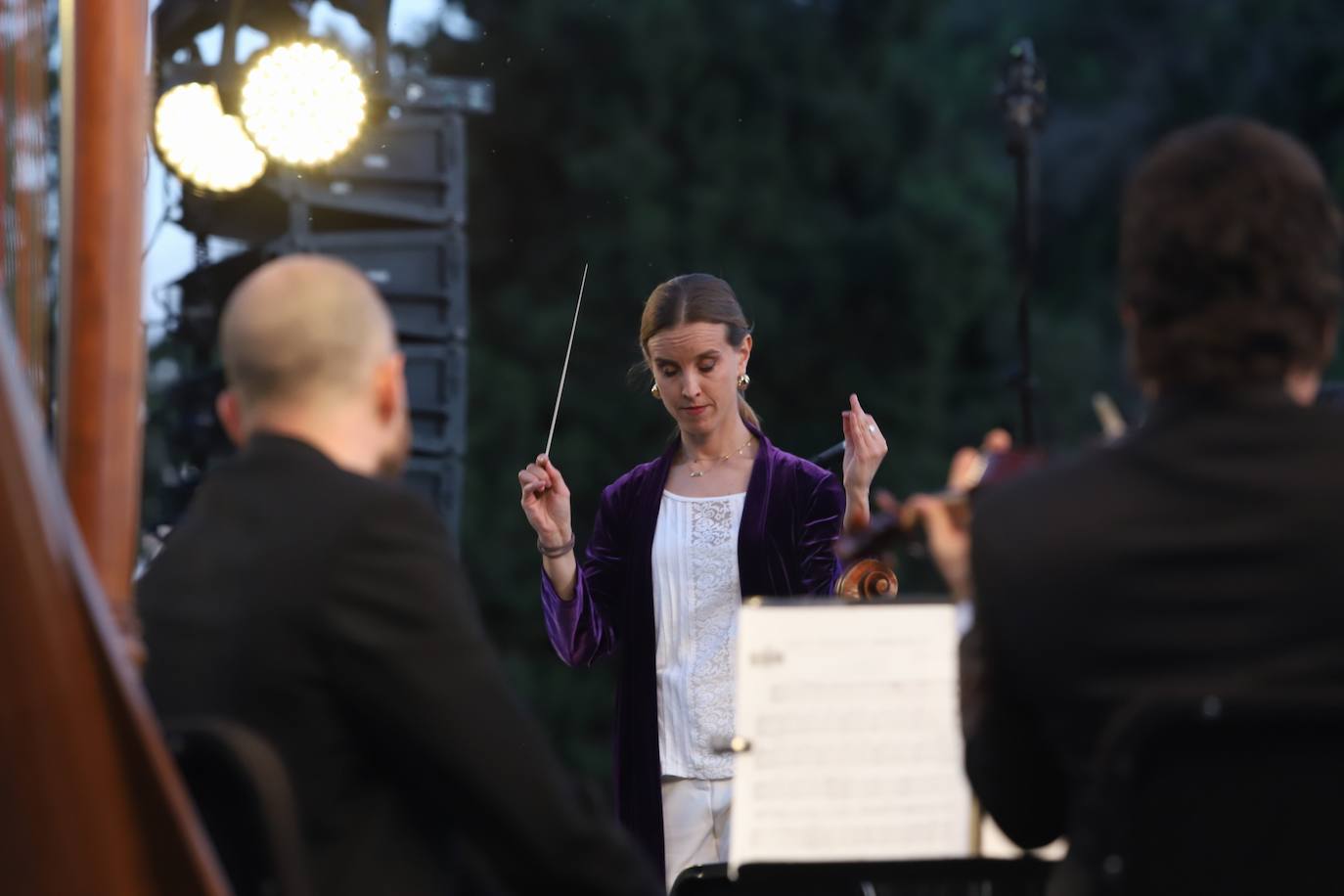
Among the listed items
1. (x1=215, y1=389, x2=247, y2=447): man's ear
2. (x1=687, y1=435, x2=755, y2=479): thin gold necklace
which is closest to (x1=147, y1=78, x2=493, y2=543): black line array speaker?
(x1=687, y1=435, x2=755, y2=479): thin gold necklace

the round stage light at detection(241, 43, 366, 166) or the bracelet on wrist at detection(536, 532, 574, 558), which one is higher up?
the round stage light at detection(241, 43, 366, 166)

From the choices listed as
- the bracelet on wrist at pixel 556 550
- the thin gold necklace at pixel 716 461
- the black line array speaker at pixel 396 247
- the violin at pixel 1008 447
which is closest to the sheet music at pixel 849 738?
the violin at pixel 1008 447

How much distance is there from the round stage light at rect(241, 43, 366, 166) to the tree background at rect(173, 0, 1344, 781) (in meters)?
8.34

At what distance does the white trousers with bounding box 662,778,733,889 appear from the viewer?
377cm

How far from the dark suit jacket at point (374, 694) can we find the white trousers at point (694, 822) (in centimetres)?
184

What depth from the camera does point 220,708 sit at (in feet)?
6.33

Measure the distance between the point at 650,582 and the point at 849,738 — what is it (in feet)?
5.91

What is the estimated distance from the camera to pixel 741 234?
52.3 ft

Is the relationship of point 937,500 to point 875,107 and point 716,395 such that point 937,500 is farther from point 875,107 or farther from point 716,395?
point 875,107

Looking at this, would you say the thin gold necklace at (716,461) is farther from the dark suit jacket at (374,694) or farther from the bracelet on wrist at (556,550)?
the dark suit jacket at (374,694)

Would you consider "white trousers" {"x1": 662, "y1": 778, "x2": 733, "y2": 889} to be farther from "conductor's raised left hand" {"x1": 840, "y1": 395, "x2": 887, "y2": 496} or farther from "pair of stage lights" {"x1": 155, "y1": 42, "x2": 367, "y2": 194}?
"pair of stage lights" {"x1": 155, "y1": 42, "x2": 367, "y2": 194}

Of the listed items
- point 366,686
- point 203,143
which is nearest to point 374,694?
point 366,686

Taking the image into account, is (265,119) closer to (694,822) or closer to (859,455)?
(859,455)

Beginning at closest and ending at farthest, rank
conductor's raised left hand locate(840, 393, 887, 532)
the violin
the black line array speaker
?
the violin
conductor's raised left hand locate(840, 393, 887, 532)
the black line array speaker
